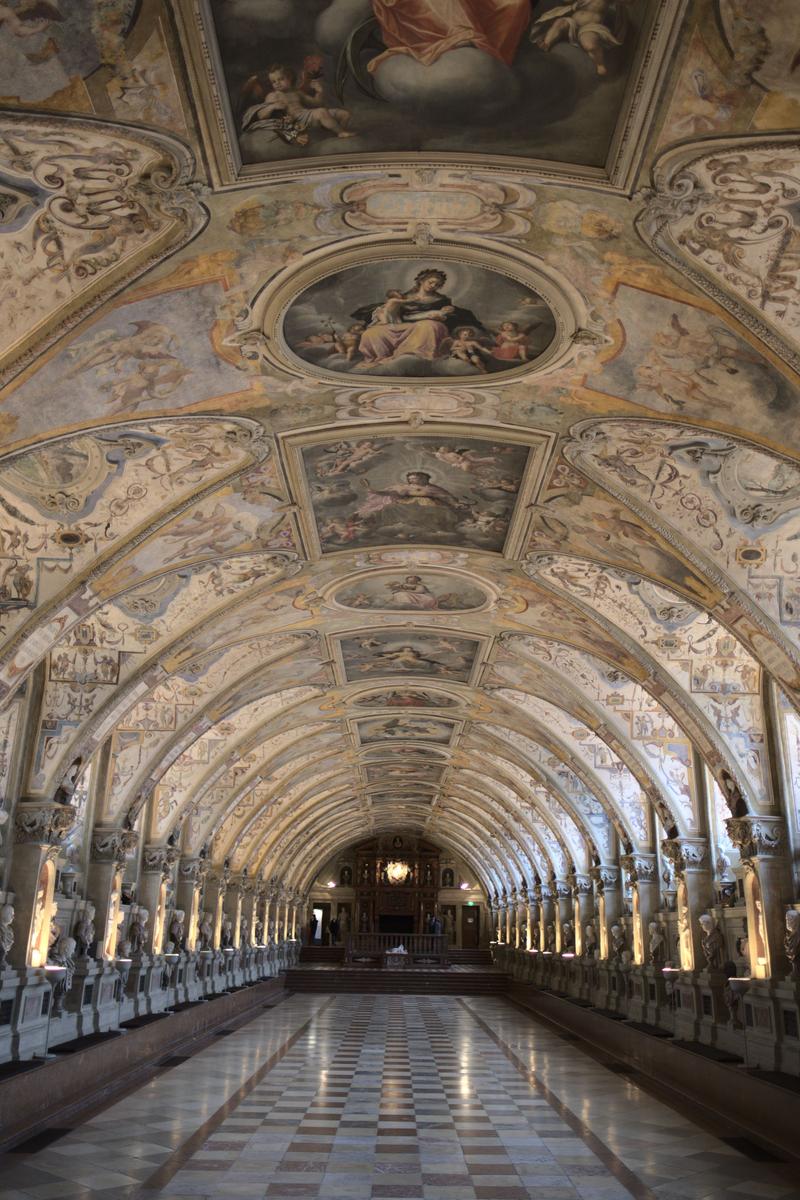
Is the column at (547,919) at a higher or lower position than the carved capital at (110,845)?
lower

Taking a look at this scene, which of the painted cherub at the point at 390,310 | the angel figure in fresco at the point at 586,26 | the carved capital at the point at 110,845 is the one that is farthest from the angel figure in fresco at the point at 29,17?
the carved capital at the point at 110,845

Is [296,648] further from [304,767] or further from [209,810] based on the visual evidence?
[304,767]

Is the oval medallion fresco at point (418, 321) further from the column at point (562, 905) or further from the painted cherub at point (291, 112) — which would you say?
the column at point (562, 905)

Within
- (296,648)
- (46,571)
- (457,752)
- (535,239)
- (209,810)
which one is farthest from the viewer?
(457,752)

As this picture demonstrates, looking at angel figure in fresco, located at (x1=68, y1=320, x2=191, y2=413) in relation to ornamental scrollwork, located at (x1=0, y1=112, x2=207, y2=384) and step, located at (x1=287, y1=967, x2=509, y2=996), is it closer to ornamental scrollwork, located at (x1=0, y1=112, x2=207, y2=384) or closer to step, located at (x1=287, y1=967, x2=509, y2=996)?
ornamental scrollwork, located at (x1=0, y1=112, x2=207, y2=384)

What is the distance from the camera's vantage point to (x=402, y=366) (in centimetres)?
1008

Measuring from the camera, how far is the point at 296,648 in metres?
19.9

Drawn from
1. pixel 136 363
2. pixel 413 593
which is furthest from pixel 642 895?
pixel 136 363

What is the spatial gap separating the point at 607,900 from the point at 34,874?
15941 millimetres

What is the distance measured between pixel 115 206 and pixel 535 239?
3.31 meters

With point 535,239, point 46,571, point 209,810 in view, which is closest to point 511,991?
point 209,810

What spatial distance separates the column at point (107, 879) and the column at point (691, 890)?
35.4 ft

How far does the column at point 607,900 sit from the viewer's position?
25.7 m

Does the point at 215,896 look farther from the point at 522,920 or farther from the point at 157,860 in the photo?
the point at 522,920
